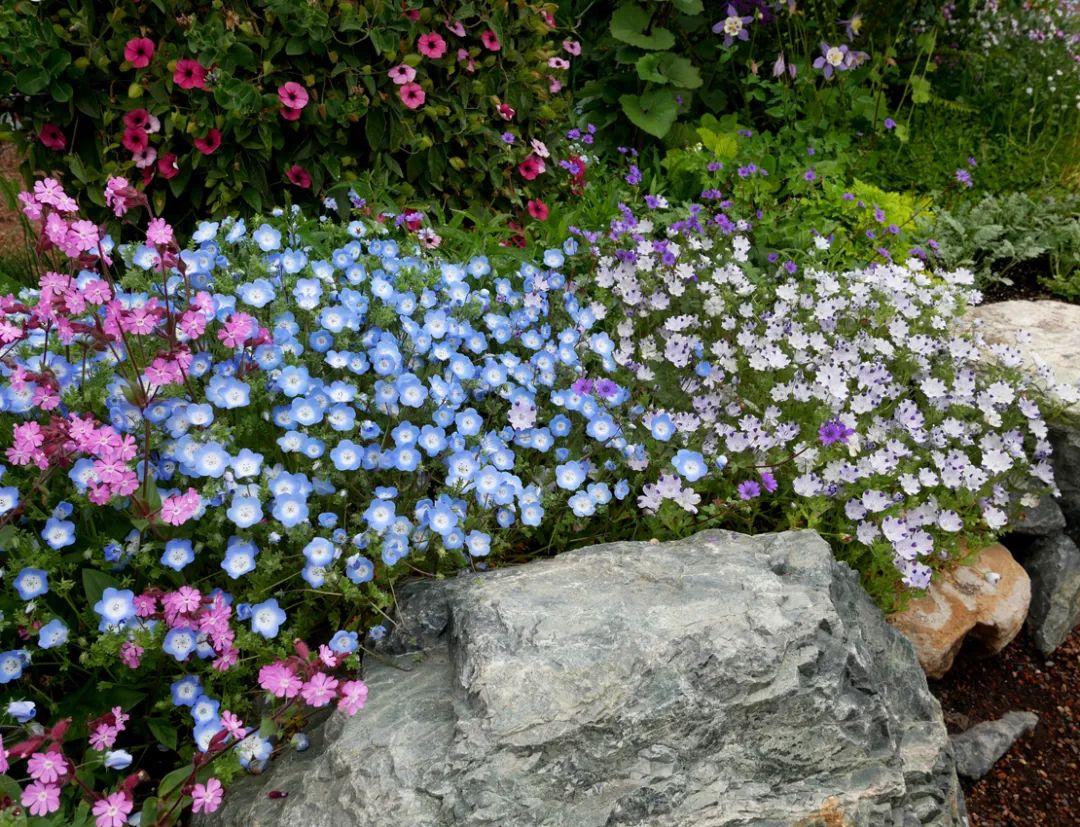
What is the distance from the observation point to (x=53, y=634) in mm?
2035

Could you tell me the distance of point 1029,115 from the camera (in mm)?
5836

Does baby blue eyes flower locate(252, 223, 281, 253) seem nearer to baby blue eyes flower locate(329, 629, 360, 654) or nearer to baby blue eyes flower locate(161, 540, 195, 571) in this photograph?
baby blue eyes flower locate(161, 540, 195, 571)

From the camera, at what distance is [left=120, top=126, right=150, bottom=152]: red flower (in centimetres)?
342

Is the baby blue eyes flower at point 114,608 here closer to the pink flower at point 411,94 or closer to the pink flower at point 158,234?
the pink flower at point 158,234

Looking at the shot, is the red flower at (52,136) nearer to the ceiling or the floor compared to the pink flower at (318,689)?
nearer to the ceiling

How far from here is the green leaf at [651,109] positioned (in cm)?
480

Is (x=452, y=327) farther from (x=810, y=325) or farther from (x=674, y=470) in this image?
(x=810, y=325)

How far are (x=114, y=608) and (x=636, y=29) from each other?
155 inches

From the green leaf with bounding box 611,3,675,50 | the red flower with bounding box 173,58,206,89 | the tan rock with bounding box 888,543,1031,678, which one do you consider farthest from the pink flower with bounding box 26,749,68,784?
the green leaf with bounding box 611,3,675,50

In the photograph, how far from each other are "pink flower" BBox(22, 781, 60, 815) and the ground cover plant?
14 mm

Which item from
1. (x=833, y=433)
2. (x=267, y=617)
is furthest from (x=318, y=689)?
(x=833, y=433)

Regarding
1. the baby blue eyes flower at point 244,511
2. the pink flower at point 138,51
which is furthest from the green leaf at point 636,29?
the baby blue eyes flower at point 244,511

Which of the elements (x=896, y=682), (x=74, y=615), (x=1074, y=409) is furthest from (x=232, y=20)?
(x=1074, y=409)

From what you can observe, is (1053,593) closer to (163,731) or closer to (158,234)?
(163,731)
